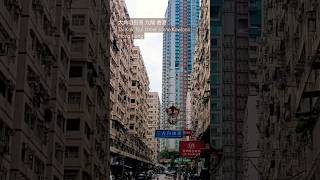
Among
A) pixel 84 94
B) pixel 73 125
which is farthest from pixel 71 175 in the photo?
pixel 84 94

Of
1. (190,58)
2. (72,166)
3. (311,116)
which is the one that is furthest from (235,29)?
(190,58)

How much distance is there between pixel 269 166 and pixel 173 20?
70835mm

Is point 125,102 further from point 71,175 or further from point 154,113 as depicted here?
point 154,113

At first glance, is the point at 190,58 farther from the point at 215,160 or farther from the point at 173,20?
the point at 215,160

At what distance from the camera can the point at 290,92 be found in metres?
35.4

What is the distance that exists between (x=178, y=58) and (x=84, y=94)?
267ft

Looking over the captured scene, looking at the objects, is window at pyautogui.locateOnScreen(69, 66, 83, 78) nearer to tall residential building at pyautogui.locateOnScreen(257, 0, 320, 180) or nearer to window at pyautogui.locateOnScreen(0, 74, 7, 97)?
tall residential building at pyautogui.locateOnScreen(257, 0, 320, 180)

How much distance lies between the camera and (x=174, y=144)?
131625mm

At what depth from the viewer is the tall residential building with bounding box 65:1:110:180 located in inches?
2063

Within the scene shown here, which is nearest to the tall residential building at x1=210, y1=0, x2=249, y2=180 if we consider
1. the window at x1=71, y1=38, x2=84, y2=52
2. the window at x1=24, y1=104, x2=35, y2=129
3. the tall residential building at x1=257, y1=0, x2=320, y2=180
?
the tall residential building at x1=257, y1=0, x2=320, y2=180

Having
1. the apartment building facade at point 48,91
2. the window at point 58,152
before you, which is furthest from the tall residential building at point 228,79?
the window at point 58,152

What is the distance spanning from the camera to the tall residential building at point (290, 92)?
88.2ft

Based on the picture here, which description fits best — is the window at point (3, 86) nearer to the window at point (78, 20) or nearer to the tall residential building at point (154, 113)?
the window at point (78, 20)

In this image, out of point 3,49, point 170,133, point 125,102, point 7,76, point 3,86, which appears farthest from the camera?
point 125,102
